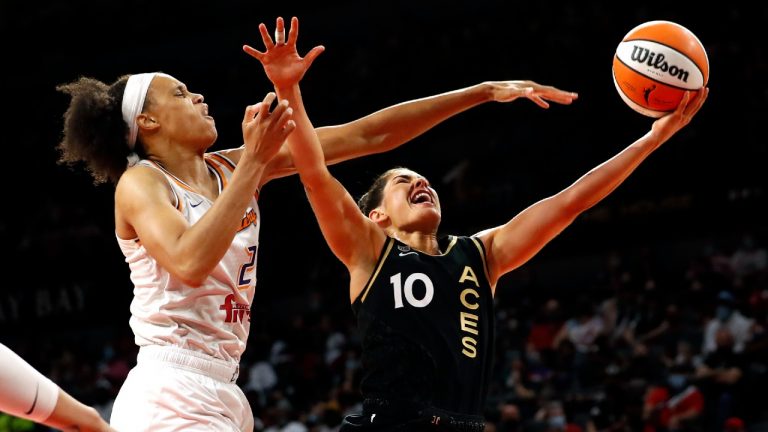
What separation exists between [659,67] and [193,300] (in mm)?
2355

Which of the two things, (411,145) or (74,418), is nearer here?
(74,418)

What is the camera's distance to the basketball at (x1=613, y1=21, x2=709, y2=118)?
437 cm

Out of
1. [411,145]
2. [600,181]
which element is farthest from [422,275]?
[411,145]

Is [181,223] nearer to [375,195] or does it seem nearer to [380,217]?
[380,217]

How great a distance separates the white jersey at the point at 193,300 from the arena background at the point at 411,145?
8092mm

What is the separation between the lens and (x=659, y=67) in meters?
4.43

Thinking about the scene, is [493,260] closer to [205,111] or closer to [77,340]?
[205,111]

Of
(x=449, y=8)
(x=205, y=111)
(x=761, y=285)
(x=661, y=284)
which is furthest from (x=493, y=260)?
(x=449, y=8)

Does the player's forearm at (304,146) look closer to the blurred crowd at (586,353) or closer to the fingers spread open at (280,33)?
the fingers spread open at (280,33)

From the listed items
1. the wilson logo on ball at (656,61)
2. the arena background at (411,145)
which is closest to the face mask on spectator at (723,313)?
the arena background at (411,145)

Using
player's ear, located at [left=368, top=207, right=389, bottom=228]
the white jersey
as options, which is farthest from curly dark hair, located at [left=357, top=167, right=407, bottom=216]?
the white jersey

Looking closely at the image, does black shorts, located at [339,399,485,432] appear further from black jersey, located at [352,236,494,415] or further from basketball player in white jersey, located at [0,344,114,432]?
basketball player in white jersey, located at [0,344,114,432]

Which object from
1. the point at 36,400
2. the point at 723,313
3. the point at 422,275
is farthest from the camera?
the point at 723,313

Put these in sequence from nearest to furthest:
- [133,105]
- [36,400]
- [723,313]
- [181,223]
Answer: [36,400], [181,223], [133,105], [723,313]
